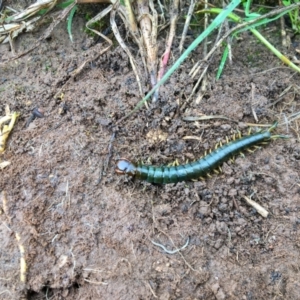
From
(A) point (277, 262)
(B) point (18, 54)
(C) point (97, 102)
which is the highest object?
(B) point (18, 54)

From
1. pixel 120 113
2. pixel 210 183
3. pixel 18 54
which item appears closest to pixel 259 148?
pixel 210 183

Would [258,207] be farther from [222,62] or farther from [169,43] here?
[169,43]

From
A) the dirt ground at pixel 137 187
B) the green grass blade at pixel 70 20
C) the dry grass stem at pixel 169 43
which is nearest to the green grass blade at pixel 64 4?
the green grass blade at pixel 70 20

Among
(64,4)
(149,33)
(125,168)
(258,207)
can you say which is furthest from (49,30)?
(258,207)

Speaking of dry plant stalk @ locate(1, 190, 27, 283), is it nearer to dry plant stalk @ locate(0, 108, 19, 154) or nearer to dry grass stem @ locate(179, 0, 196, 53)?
dry plant stalk @ locate(0, 108, 19, 154)

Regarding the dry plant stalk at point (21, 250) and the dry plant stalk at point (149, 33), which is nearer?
the dry plant stalk at point (21, 250)

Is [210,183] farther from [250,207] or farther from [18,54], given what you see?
[18,54]

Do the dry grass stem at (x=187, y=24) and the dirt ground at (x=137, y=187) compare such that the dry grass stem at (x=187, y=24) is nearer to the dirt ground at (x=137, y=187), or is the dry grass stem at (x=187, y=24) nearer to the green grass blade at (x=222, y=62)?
the dirt ground at (x=137, y=187)
